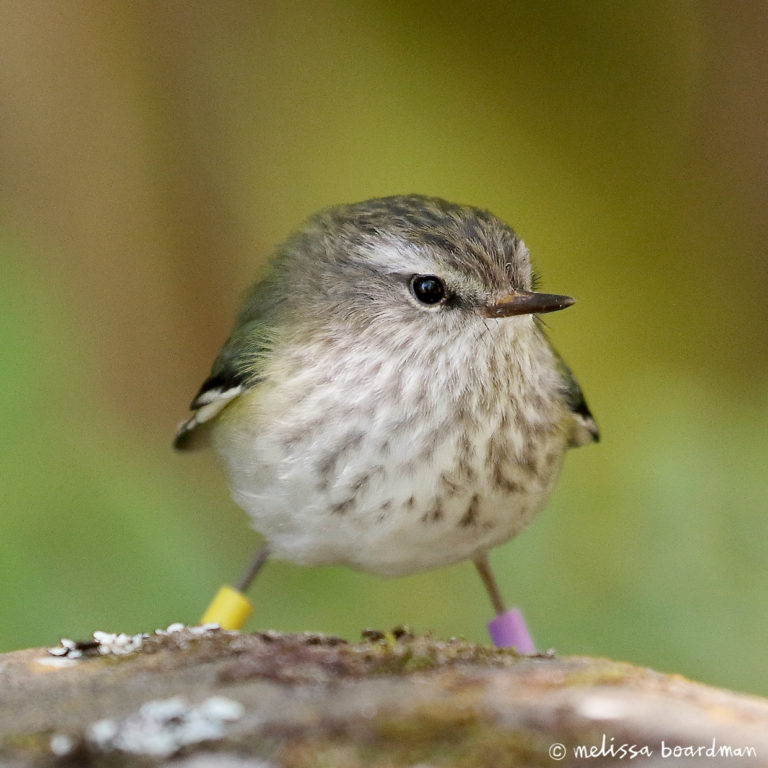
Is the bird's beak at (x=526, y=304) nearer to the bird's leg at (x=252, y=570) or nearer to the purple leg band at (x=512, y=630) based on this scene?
the purple leg band at (x=512, y=630)

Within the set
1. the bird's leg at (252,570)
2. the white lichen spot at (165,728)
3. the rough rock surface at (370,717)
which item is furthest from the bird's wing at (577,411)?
the white lichen spot at (165,728)

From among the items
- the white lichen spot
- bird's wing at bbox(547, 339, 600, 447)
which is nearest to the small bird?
bird's wing at bbox(547, 339, 600, 447)

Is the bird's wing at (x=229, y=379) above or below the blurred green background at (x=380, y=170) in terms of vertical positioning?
below

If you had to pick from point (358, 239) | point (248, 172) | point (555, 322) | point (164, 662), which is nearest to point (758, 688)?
point (555, 322)

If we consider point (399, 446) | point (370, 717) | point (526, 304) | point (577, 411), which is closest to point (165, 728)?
point (370, 717)

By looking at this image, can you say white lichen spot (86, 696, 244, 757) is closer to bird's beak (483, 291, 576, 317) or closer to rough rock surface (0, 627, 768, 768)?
rough rock surface (0, 627, 768, 768)

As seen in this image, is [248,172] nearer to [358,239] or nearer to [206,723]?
[358,239]
